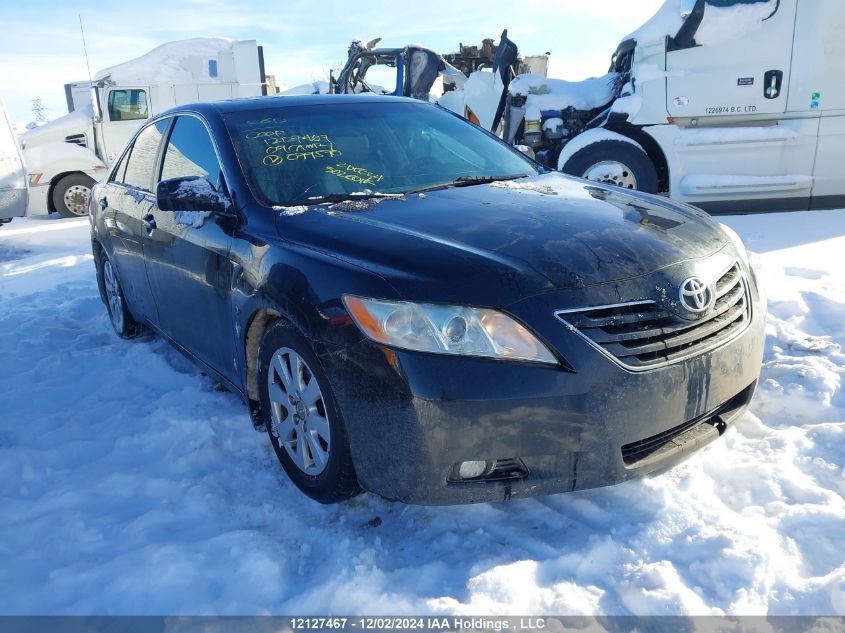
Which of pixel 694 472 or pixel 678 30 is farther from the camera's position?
pixel 678 30

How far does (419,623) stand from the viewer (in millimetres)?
1999

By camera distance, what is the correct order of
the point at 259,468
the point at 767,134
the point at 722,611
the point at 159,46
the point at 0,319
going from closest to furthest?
the point at 722,611 → the point at 259,468 → the point at 0,319 → the point at 767,134 → the point at 159,46

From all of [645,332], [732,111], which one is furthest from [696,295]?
[732,111]

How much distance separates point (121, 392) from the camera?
149 inches

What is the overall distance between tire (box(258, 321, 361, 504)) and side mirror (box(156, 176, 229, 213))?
66 centimetres

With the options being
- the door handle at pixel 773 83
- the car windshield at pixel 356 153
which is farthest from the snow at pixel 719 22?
the car windshield at pixel 356 153

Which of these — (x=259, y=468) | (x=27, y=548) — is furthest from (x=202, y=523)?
(x=27, y=548)

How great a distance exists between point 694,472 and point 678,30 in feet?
19.7

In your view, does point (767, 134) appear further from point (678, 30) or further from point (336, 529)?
point (336, 529)

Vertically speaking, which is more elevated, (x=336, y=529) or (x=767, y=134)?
(x=767, y=134)

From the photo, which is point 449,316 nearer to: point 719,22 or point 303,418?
point 303,418

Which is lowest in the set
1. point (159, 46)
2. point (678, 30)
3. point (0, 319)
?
point (0, 319)

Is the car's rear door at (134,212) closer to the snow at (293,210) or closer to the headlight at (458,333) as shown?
the snow at (293,210)

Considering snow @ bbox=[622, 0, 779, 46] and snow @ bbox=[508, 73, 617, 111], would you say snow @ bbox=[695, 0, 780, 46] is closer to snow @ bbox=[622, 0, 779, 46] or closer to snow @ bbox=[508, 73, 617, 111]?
snow @ bbox=[622, 0, 779, 46]
